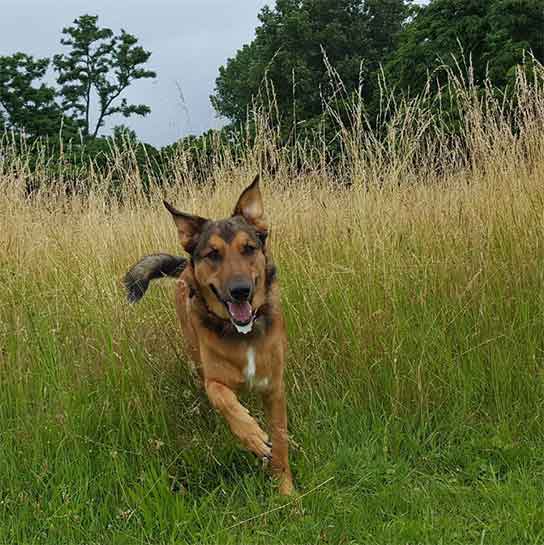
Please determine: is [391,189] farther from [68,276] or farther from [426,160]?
[68,276]

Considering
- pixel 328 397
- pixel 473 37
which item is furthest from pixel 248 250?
pixel 473 37

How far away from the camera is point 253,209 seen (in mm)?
3705

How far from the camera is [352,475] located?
10.6 ft

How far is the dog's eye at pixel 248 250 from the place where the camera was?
335cm

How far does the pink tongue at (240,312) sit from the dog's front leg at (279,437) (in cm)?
42

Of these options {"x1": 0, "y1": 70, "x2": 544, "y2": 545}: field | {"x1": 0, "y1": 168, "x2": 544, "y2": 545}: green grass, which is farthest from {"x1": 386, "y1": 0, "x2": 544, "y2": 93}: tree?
{"x1": 0, "y1": 168, "x2": 544, "y2": 545}: green grass

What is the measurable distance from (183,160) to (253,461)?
3.39 metres

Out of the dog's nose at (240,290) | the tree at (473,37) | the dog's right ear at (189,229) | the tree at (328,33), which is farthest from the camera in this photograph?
the tree at (328,33)

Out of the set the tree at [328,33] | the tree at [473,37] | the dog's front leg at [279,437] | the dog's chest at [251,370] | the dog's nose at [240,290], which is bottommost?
the dog's front leg at [279,437]

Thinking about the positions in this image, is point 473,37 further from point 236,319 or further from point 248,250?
point 236,319

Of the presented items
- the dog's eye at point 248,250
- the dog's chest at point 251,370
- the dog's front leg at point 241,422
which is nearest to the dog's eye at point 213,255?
the dog's eye at point 248,250

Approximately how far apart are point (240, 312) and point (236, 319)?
0.04 metres

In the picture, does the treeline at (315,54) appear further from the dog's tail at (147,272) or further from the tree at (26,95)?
the dog's tail at (147,272)

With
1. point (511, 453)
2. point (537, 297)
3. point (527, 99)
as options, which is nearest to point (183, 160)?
point (527, 99)
